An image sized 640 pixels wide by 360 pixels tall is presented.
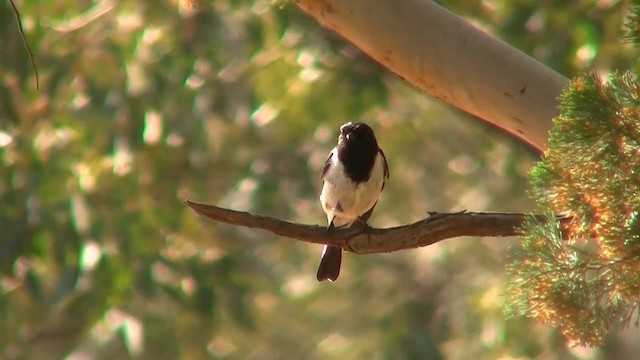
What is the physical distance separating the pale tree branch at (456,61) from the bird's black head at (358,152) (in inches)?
35.5

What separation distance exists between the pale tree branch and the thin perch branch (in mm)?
722

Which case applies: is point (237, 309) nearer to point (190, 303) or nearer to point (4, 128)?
point (190, 303)

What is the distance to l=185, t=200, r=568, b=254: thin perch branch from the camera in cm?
420

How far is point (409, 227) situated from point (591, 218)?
1.22m

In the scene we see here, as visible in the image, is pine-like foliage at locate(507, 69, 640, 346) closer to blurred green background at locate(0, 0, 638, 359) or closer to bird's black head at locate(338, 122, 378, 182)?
bird's black head at locate(338, 122, 378, 182)

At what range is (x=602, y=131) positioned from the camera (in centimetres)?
Answer: 309

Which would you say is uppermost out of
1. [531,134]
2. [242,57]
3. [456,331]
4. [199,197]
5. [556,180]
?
[556,180]

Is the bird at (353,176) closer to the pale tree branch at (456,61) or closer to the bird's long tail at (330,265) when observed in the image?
Answer: the bird's long tail at (330,265)

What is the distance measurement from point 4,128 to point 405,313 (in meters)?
4.82

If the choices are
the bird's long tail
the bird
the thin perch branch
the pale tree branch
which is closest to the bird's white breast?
the bird

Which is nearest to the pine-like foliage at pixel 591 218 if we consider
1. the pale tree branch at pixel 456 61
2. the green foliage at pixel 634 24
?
the green foliage at pixel 634 24

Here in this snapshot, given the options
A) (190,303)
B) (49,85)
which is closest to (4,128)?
(49,85)

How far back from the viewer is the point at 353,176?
607 cm

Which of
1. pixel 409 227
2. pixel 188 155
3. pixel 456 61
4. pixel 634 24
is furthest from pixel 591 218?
pixel 188 155
